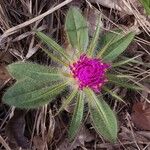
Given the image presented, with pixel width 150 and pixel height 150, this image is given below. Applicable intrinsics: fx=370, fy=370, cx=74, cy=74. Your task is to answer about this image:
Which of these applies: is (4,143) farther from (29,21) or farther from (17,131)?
(29,21)

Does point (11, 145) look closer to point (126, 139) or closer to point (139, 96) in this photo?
point (126, 139)

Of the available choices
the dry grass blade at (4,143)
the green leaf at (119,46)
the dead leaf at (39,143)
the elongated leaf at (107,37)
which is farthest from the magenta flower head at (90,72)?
the dry grass blade at (4,143)

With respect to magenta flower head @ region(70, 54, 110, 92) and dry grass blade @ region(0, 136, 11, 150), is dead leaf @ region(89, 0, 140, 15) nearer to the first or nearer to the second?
magenta flower head @ region(70, 54, 110, 92)

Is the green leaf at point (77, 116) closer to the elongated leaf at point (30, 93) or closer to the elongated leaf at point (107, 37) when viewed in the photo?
the elongated leaf at point (30, 93)

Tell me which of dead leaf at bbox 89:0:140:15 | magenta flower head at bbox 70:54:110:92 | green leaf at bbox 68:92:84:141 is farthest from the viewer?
dead leaf at bbox 89:0:140:15

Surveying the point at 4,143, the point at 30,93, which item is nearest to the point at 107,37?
the point at 30,93

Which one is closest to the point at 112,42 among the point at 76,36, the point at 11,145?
the point at 76,36

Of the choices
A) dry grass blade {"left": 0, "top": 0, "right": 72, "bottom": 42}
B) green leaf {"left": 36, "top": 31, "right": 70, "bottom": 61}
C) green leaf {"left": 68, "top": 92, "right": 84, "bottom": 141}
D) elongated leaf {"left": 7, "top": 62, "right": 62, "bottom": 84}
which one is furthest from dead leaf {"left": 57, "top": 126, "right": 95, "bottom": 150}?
dry grass blade {"left": 0, "top": 0, "right": 72, "bottom": 42}
